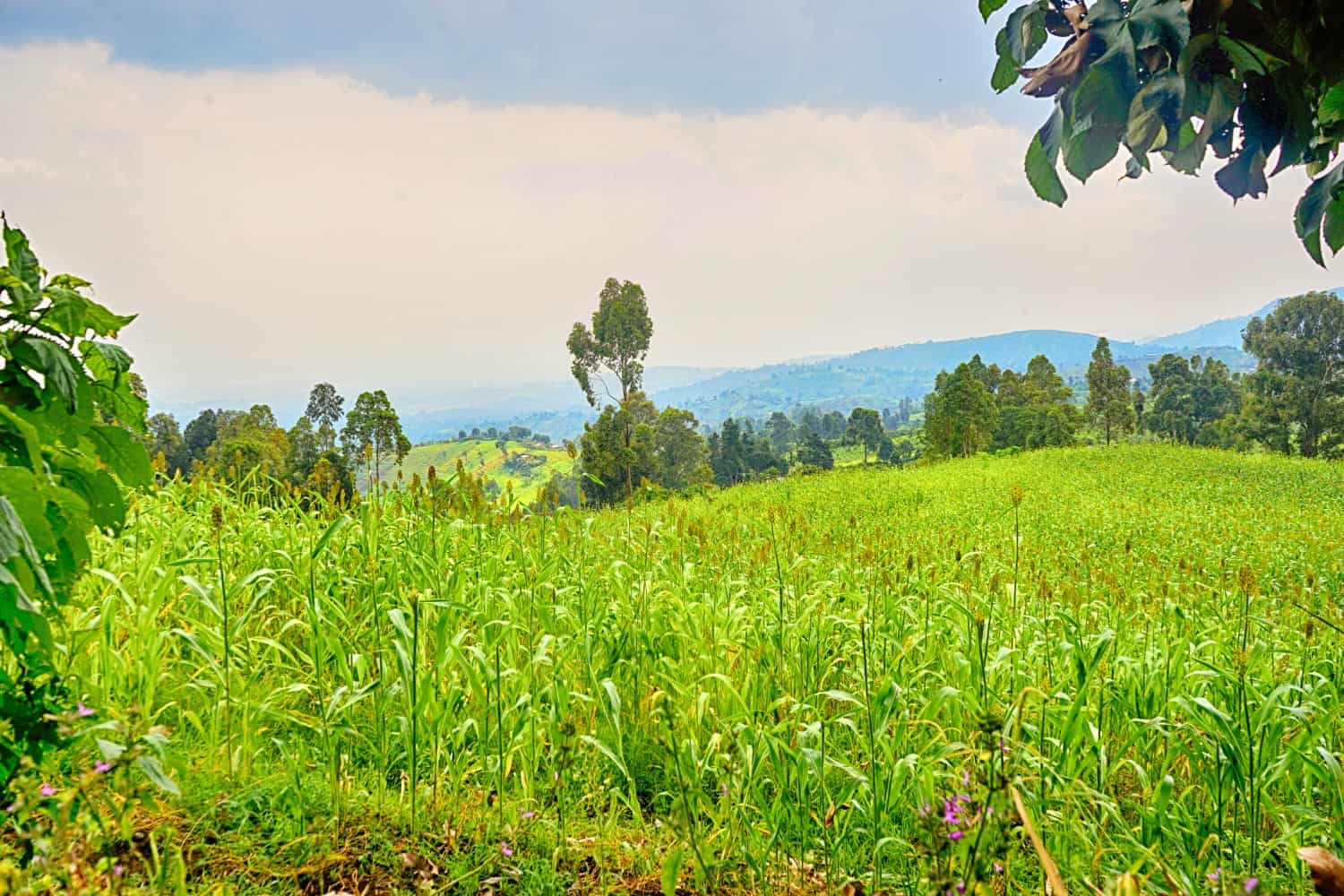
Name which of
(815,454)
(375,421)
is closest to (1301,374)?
(815,454)

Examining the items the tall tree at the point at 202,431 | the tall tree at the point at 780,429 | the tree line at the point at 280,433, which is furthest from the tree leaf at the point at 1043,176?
the tall tree at the point at 780,429

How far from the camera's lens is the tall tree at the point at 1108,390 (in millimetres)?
28469

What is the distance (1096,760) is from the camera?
1806mm

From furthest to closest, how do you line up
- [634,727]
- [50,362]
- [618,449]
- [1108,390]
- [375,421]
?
[1108,390] → [618,449] → [375,421] → [634,727] → [50,362]

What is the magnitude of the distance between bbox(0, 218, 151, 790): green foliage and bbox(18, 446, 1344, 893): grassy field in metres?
0.28

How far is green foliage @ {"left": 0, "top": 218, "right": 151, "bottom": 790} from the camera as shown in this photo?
0.92 meters

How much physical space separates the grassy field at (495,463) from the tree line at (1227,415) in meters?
13.1

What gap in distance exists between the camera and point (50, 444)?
1.13 metres

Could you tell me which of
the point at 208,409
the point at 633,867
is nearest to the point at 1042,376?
the point at 208,409

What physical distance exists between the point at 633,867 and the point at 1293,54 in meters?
1.80

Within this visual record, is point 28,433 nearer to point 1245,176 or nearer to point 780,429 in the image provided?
point 1245,176

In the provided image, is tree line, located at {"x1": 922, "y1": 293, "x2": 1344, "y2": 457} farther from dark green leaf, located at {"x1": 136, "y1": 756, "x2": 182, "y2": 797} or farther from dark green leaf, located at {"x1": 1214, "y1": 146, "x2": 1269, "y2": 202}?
dark green leaf, located at {"x1": 136, "y1": 756, "x2": 182, "y2": 797}

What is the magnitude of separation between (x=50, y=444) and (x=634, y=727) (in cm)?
147

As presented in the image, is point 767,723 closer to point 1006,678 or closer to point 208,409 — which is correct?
point 1006,678
